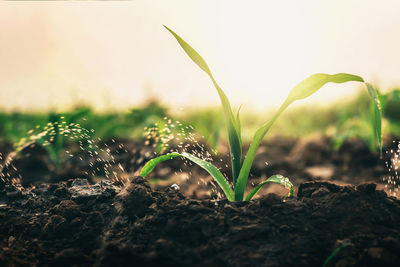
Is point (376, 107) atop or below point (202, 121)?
atop

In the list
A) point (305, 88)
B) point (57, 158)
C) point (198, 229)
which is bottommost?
point (57, 158)

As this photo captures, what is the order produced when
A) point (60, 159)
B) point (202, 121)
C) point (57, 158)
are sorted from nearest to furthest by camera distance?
point (57, 158) < point (60, 159) < point (202, 121)

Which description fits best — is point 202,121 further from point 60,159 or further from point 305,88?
point 305,88

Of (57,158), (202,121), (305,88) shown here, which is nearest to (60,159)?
(57,158)

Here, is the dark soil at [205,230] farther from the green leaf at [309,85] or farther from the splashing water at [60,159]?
the splashing water at [60,159]

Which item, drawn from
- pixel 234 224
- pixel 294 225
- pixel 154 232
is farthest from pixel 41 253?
pixel 294 225

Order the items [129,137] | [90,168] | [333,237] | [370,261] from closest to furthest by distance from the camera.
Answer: [370,261] < [333,237] < [90,168] < [129,137]

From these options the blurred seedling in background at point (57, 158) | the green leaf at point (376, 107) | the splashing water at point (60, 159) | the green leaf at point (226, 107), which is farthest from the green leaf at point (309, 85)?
the splashing water at point (60, 159)

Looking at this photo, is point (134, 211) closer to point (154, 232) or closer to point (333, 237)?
point (154, 232)
